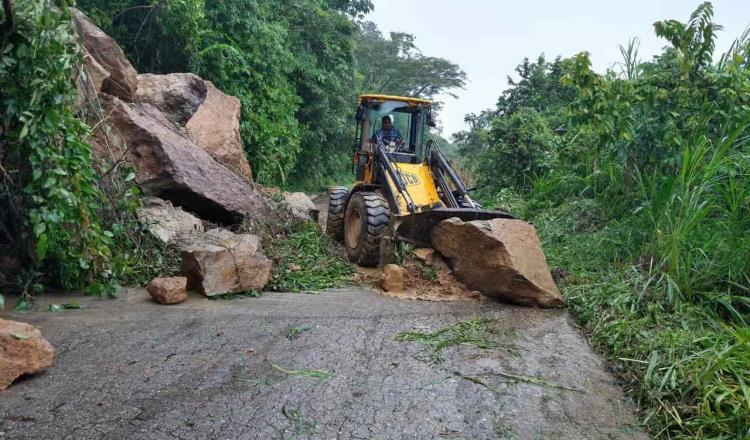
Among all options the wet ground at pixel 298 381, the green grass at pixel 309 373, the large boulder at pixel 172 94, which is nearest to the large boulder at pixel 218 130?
the large boulder at pixel 172 94

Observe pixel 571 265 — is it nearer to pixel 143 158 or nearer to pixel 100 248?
pixel 100 248

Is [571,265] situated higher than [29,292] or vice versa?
[571,265]

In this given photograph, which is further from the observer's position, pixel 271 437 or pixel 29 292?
pixel 29 292

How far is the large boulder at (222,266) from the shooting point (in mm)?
4957

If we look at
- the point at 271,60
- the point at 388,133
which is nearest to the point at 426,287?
the point at 388,133

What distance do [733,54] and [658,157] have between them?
1228 millimetres

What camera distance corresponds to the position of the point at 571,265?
5.59 meters

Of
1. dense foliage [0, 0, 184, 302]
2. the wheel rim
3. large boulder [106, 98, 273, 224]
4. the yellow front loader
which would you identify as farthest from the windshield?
dense foliage [0, 0, 184, 302]

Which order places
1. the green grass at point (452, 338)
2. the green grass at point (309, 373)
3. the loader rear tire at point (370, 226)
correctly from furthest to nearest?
the loader rear tire at point (370, 226) < the green grass at point (452, 338) < the green grass at point (309, 373)

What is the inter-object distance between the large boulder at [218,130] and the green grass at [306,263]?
191 centimetres

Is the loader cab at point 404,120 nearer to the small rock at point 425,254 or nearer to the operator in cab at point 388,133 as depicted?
the operator in cab at point 388,133

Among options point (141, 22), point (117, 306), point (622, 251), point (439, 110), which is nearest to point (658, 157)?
point (622, 251)

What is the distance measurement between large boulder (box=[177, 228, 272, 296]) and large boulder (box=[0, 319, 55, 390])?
188 cm

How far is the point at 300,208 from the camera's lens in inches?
353
